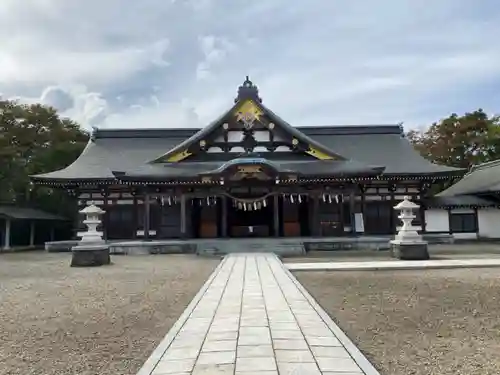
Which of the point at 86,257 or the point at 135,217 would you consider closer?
the point at 86,257

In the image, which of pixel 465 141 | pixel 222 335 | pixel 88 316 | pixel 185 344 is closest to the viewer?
pixel 185 344

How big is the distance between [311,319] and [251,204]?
43.3 ft

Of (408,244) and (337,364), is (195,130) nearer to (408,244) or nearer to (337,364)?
(408,244)

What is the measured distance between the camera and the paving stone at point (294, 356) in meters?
3.87

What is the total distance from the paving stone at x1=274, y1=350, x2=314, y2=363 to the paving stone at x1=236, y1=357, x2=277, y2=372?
102mm

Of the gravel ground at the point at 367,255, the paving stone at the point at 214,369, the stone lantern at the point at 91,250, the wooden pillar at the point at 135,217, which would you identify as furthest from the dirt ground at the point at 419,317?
the wooden pillar at the point at 135,217

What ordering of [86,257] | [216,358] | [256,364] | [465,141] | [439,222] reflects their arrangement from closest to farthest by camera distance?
[256,364] < [216,358] < [86,257] < [439,222] < [465,141]

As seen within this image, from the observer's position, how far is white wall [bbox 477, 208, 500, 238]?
23.3 metres

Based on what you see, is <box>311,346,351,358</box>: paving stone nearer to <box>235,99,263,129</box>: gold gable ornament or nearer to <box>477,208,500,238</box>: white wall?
<box>235,99,263,129</box>: gold gable ornament

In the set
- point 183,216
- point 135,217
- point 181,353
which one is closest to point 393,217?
point 183,216

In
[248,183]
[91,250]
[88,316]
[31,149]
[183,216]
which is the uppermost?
[31,149]

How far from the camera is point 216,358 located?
13.0 feet

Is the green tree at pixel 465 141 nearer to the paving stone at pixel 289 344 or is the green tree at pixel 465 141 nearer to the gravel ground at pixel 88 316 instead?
the gravel ground at pixel 88 316

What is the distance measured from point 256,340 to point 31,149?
2516cm
